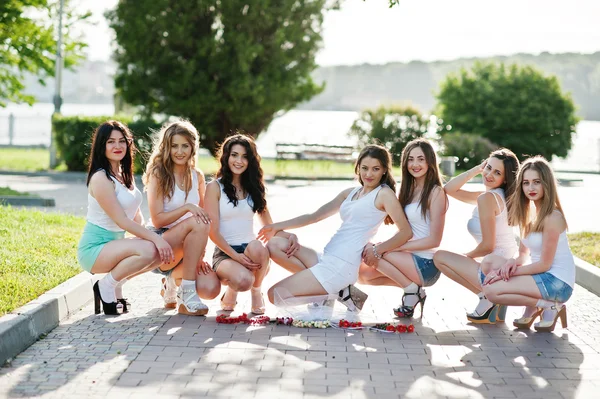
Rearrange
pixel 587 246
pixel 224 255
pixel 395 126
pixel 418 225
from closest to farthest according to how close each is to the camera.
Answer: pixel 418 225 < pixel 224 255 < pixel 587 246 < pixel 395 126

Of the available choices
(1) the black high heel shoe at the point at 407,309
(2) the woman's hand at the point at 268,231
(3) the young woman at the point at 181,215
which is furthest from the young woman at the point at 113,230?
(1) the black high heel shoe at the point at 407,309

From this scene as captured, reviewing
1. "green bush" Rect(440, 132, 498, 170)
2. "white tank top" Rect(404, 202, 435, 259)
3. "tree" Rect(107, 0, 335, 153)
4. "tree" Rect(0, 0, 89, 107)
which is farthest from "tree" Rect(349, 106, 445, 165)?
"white tank top" Rect(404, 202, 435, 259)

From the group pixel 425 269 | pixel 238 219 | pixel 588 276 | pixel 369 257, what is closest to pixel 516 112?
pixel 588 276

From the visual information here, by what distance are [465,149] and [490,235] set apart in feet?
78.5

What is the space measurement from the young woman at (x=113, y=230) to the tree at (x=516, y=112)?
90.6 feet

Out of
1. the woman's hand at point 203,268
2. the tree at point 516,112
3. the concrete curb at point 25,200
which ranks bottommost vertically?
the concrete curb at point 25,200

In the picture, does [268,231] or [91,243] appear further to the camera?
[268,231]

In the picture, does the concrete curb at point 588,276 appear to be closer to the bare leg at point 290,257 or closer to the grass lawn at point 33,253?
the bare leg at point 290,257

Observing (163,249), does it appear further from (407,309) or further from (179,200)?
(407,309)

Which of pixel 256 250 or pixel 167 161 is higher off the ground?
pixel 167 161

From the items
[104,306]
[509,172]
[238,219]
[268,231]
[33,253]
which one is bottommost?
[104,306]

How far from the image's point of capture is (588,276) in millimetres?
8922

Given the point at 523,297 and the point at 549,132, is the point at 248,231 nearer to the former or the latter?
the point at 523,297

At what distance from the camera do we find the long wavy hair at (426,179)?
23.5 ft
